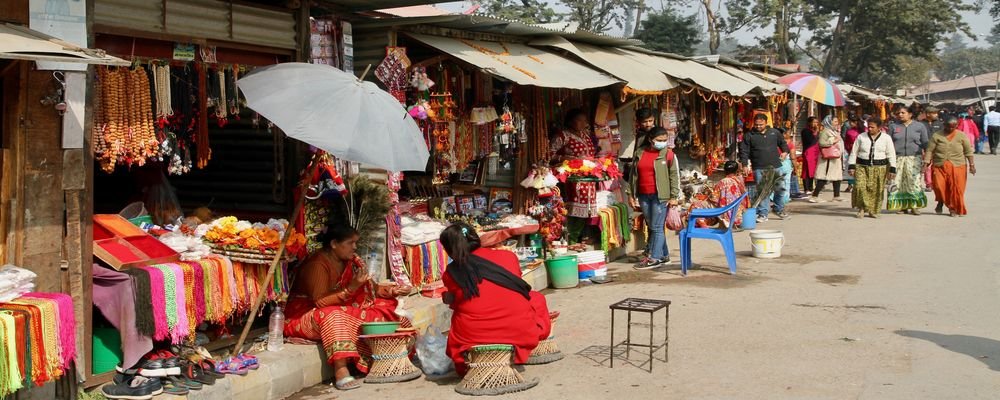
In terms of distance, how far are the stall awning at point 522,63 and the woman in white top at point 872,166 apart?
6392 millimetres

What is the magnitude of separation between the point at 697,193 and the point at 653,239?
3633mm

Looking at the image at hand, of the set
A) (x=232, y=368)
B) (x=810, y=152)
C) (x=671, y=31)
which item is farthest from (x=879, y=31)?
(x=232, y=368)

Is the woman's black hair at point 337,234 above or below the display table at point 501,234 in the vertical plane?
above

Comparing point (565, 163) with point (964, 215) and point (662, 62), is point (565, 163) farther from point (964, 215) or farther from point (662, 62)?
point (964, 215)

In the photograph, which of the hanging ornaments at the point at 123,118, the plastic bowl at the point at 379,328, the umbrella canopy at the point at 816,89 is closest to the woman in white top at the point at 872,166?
the umbrella canopy at the point at 816,89

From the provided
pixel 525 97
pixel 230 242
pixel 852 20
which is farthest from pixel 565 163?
pixel 852 20

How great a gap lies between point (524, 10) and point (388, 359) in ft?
108

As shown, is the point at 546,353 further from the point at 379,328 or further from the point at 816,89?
the point at 816,89

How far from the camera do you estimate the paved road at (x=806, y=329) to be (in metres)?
6.16

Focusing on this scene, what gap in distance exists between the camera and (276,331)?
666 centimetres

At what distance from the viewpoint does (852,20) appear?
45719 mm

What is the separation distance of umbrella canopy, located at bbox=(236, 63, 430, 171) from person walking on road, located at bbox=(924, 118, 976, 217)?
11595 millimetres

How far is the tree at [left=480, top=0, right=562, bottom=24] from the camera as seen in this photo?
122 feet

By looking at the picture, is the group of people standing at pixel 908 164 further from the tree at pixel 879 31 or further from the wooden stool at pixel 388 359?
the tree at pixel 879 31
